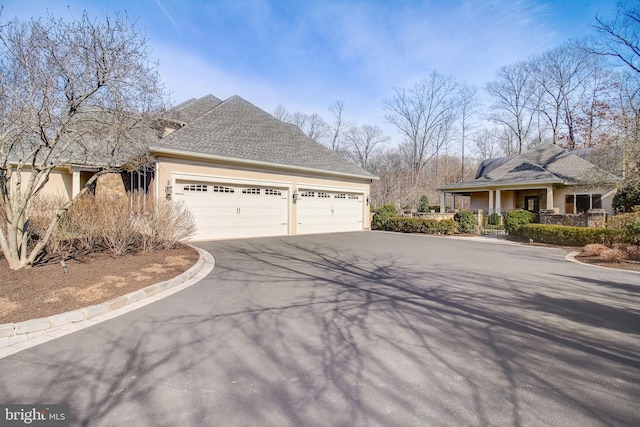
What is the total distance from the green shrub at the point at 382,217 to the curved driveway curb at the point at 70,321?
45.9 feet

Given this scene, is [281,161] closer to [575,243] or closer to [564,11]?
[575,243]

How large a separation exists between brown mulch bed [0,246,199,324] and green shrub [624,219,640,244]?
39.3 feet

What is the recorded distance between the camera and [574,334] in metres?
3.73

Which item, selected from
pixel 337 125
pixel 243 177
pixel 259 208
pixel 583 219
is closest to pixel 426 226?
pixel 583 219

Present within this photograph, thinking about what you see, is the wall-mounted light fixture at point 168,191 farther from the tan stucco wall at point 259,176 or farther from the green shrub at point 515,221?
the green shrub at point 515,221

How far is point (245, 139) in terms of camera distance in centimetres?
1438

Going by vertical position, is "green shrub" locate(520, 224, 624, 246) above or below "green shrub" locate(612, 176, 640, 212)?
below

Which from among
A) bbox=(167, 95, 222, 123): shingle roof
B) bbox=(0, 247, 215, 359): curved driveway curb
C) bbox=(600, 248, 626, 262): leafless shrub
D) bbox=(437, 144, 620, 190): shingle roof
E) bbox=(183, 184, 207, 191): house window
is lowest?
bbox=(0, 247, 215, 359): curved driveway curb

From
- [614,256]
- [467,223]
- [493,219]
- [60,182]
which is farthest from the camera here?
[493,219]

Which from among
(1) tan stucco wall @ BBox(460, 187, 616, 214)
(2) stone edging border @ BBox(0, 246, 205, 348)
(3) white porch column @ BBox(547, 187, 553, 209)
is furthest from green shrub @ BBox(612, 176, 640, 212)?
(2) stone edging border @ BBox(0, 246, 205, 348)

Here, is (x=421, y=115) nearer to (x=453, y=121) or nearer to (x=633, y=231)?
(x=453, y=121)

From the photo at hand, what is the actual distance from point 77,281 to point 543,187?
22.2 metres

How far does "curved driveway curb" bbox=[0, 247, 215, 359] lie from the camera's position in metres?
3.48

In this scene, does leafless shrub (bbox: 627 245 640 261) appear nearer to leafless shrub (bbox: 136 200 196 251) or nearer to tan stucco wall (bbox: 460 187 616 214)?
tan stucco wall (bbox: 460 187 616 214)
